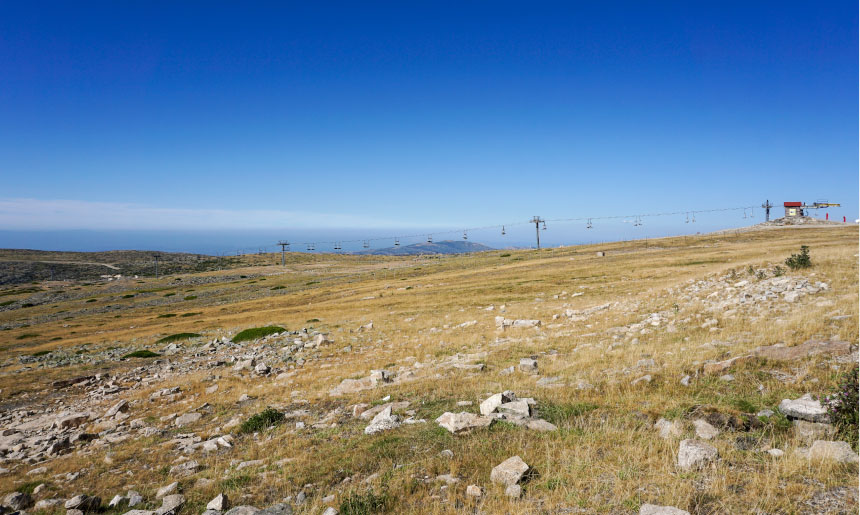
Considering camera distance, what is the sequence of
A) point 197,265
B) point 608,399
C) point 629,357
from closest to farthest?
point 608,399, point 629,357, point 197,265

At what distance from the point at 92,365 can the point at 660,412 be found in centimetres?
3701

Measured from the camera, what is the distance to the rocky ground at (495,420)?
22.6ft

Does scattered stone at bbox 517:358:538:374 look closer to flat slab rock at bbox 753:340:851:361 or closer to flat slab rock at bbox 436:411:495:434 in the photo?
flat slab rock at bbox 436:411:495:434

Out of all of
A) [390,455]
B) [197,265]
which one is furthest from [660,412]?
[197,265]

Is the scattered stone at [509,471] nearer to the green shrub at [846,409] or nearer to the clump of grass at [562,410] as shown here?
the clump of grass at [562,410]

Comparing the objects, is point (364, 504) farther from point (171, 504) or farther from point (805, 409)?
point (805, 409)

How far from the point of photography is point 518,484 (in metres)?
7.18

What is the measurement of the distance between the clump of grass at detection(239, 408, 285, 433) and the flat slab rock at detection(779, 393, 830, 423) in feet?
42.5

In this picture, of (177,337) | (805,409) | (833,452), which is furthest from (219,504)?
(177,337)

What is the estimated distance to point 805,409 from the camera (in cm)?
824

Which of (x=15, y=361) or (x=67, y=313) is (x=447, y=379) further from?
(x=67, y=313)

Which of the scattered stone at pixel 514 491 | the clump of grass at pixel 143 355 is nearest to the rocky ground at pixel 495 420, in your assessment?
the scattered stone at pixel 514 491

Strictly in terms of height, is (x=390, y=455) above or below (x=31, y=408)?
above

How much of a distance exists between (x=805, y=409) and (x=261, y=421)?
13637 mm
